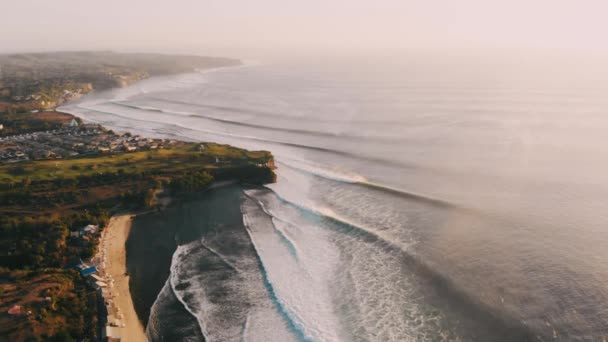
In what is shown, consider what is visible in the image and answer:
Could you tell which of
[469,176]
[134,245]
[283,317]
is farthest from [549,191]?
[134,245]

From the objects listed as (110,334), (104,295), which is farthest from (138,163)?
(110,334)

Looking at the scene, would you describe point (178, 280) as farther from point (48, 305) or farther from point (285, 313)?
point (285, 313)

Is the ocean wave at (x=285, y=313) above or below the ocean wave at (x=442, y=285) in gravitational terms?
below

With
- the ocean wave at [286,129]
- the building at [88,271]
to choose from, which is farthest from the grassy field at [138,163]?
the building at [88,271]

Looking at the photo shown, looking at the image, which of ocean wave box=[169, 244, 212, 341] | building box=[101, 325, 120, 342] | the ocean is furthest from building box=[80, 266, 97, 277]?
building box=[101, 325, 120, 342]

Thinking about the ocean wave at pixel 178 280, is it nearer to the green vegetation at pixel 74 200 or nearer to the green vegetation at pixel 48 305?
the green vegetation at pixel 48 305
